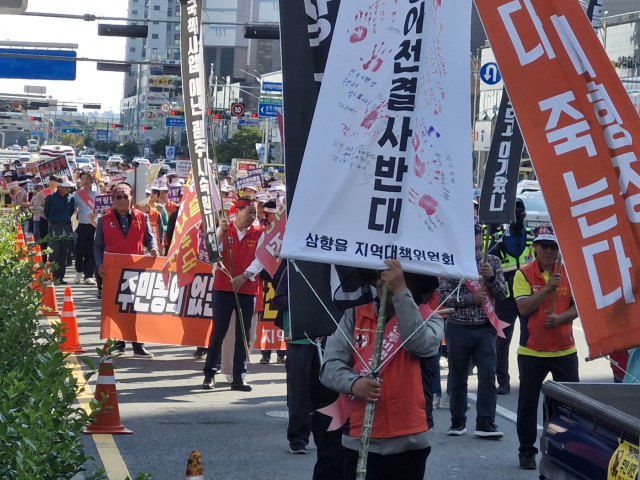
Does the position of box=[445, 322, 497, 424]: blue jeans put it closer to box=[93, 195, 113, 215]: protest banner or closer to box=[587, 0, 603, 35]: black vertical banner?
box=[587, 0, 603, 35]: black vertical banner

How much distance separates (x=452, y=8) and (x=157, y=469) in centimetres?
455

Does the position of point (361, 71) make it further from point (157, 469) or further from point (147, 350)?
point (147, 350)

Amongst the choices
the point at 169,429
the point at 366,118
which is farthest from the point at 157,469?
the point at 366,118

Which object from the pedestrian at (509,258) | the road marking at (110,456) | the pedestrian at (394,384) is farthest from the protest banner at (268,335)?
the pedestrian at (394,384)

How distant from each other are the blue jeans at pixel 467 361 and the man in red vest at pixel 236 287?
2.44 meters

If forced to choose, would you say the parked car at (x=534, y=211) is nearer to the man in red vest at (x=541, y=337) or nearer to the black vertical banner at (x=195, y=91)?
the black vertical banner at (x=195, y=91)

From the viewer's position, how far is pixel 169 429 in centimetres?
923

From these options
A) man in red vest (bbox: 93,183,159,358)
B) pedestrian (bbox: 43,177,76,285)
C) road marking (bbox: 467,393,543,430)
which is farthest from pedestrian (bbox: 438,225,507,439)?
pedestrian (bbox: 43,177,76,285)

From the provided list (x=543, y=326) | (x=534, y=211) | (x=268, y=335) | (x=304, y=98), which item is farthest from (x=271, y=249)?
(x=534, y=211)

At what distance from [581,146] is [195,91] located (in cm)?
677

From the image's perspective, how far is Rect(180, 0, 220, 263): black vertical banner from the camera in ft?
35.1

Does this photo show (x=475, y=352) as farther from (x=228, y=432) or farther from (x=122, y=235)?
(x=122, y=235)

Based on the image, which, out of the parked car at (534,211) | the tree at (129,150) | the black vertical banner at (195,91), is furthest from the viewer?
the tree at (129,150)

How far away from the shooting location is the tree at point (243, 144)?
3425 inches
